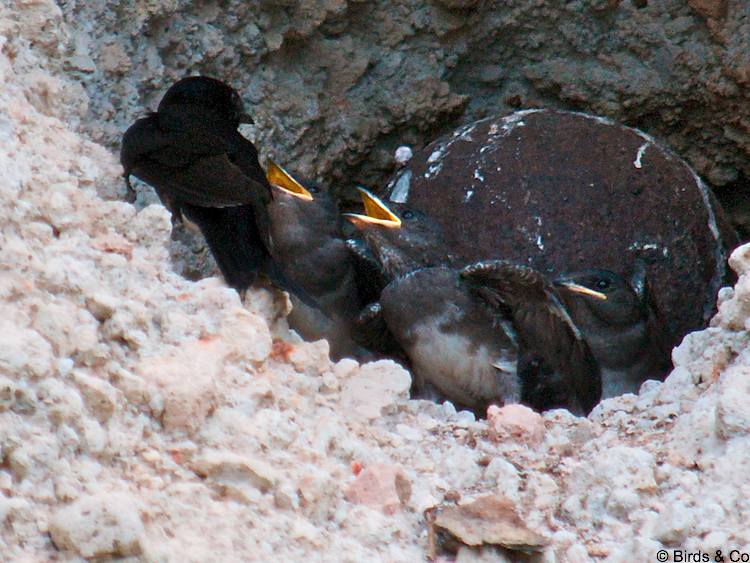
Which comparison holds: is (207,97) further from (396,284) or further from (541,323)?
(541,323)

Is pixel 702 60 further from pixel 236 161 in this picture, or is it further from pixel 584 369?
pixel 236 161

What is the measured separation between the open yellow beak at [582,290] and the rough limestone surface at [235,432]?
1096 millimetres

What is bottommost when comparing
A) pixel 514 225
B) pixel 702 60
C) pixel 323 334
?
pixel 323 334

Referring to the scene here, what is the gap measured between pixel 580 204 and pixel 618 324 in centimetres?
51

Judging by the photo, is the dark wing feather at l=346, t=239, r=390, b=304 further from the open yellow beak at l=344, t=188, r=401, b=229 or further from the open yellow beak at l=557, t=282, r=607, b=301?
the open yellow beak at l=557, t=282, r=607, b=301

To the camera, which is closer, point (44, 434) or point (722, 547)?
point (44, 434)

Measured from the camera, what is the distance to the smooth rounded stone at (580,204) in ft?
17.8

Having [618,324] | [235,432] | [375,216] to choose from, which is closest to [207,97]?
[375,216]

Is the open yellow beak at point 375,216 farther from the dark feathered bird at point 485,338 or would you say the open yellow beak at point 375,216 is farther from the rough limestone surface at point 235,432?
the rough limestone surface at point 235,432

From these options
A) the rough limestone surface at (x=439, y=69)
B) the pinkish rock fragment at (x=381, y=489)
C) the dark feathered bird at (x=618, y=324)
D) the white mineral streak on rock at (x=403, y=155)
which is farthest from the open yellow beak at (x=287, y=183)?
the pinkish rock fragment at (x=381, y=489)

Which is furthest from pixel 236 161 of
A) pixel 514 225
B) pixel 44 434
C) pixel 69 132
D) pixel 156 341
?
pixel 44 434

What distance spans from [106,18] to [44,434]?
9.05ft

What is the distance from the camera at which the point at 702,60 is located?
628cm

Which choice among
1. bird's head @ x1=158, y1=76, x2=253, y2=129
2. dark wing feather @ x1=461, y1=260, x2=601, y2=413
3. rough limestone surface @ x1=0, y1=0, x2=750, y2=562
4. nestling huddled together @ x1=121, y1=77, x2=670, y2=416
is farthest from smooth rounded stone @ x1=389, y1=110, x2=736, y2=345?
rough limestone surface @ x1=0, y1=0, x2=750, y2=562
